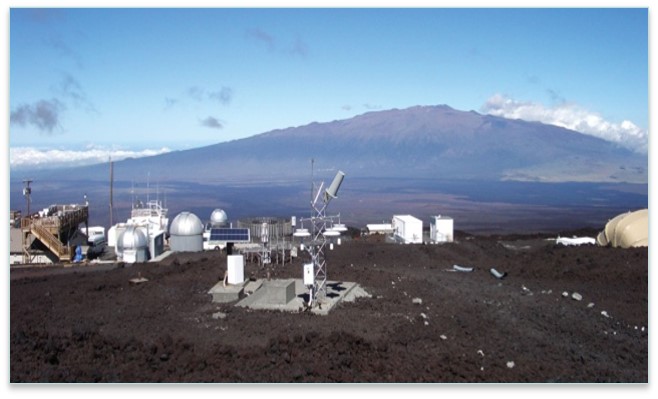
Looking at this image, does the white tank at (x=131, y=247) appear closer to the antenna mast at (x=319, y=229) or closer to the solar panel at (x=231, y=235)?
the solar panel at (x=231, y=235)

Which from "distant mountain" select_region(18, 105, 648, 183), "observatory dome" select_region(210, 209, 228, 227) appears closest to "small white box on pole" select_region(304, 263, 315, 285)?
"observatory dome" select_region(210, 209, 228, 227)

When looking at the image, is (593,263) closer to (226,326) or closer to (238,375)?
(226,326)

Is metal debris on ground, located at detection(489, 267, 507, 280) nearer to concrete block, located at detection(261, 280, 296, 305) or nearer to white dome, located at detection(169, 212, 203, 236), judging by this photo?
concrete block, located at detection(261, 280, 296, 305)

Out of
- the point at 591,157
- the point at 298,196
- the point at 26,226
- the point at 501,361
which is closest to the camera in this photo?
the point at 501,361

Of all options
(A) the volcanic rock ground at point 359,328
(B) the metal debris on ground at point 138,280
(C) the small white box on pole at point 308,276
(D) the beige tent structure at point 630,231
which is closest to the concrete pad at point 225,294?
(A) the volcanic rock ground at point 359,328

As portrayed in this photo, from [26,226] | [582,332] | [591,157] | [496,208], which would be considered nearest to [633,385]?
[582,332]

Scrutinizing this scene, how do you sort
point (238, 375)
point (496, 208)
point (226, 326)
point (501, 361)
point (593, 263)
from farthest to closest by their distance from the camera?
point (496, 208), point (593, 263), point (226, 326), point (501, 361), point (238, 375)
